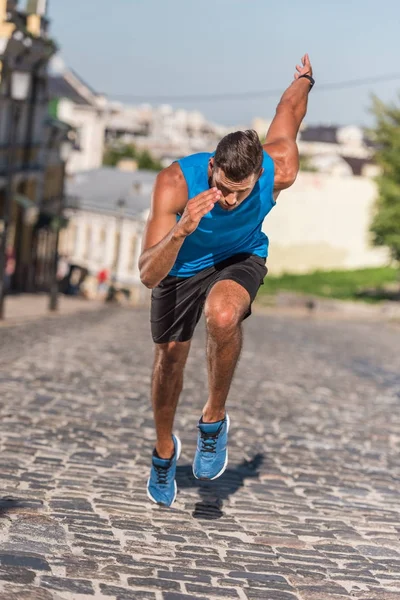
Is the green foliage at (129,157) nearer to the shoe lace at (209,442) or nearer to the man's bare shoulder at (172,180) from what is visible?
the shoe lace at (209,442)

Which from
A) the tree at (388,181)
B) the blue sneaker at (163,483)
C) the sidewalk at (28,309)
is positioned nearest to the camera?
the blue sneaker at (163,483)

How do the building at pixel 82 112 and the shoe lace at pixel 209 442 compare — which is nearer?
the shoe lace at pixel 209 442

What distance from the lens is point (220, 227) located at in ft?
16.8

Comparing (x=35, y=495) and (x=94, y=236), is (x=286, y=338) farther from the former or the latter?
(x=94, y=236)

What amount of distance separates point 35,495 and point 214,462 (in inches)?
38.7

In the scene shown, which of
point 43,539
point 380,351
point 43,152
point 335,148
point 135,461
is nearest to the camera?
point 43,539

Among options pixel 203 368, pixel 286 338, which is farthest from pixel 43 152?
pixel 203 368

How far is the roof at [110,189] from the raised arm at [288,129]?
50.9m

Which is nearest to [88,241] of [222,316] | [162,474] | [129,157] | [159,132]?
[129,157]

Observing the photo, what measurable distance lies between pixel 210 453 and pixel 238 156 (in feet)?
4.77

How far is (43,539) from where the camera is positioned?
484 cm

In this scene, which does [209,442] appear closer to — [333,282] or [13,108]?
[13,108]

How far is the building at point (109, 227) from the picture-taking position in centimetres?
5622

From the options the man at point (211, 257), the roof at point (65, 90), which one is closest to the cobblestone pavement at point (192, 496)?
the man at point (211, 257)
